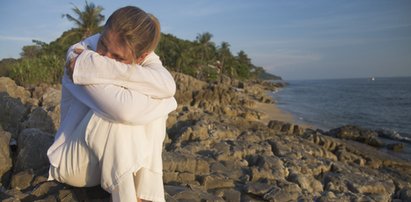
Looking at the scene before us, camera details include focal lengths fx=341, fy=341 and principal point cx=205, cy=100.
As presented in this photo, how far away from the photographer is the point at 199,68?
49031 millimetres

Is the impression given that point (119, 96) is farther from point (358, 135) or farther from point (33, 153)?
point (358, 135)

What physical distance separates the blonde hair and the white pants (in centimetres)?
51

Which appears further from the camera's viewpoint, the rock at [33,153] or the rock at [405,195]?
the rock at [405,195]

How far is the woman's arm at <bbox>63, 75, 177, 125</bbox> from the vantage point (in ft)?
6.50

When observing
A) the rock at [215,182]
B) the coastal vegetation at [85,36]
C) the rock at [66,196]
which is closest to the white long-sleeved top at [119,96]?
the rock at [66,196]

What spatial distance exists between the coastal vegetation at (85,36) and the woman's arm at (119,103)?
16.4 meters

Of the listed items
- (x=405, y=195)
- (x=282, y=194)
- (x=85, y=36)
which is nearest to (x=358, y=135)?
(x=405, y=195)

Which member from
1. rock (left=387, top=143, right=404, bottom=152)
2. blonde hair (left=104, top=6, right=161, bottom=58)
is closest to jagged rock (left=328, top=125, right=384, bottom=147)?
rock (left=387, top=143, right=404, bottom=152)

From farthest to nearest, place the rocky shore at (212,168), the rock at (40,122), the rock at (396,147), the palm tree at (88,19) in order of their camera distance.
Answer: the palm tree at (88,19) < the rock at (396,147) < the rock at (40,122) < the rocky shore at (212,168)

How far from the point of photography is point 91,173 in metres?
2.25

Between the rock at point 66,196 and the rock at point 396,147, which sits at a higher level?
the rock at point 66,196

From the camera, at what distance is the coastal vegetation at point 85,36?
1905cm

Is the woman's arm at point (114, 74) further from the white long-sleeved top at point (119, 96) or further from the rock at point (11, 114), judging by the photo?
the rock at point (11, 114)

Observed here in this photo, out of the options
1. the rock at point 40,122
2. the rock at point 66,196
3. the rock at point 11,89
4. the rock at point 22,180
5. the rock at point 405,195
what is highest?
the rock at point 11,89
